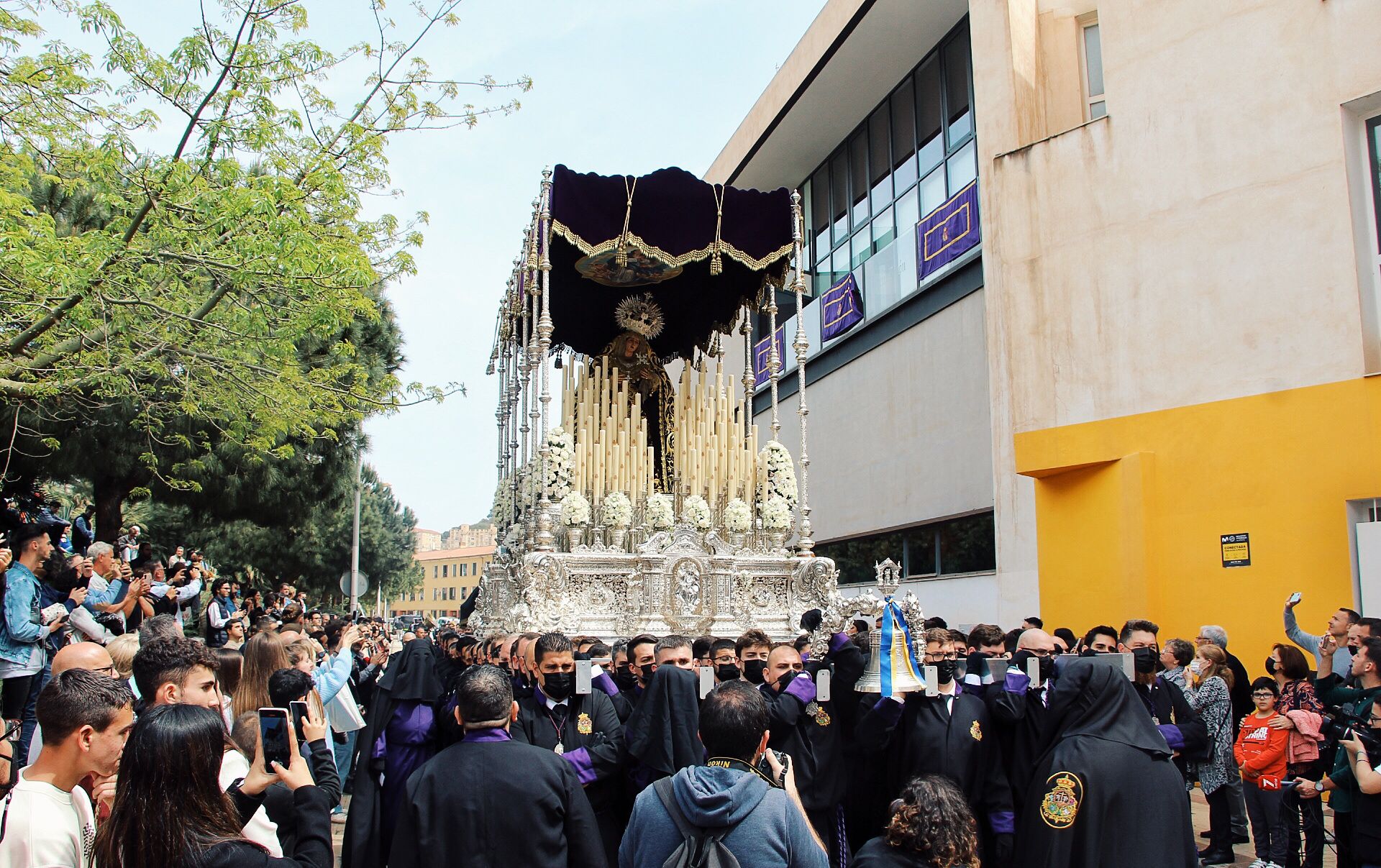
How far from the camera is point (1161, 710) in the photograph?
5973 mm

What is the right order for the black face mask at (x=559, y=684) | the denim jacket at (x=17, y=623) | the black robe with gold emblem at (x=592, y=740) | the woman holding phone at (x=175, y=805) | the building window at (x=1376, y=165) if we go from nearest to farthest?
1. the woman holding phone at (x=175, y=805)
2. the black robe with gold emblem at (x=592, y=740)
3. the black face mask at (x=559, y=684)
4. the denim jacket at (x=17, y=623)
5. the building window at (x=1376, y=165)

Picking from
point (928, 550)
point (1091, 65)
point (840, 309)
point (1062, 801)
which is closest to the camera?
point (1062, 801)

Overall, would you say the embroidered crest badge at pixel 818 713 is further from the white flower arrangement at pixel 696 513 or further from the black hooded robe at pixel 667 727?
the white flower arrangement at pixel 696 513

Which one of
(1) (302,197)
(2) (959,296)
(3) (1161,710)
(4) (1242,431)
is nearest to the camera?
(3) (1161,710)

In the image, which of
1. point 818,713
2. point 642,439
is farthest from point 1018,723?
point 642,439

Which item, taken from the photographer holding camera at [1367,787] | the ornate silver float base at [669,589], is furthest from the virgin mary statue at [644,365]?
the photographer holding camera at [1367,787]

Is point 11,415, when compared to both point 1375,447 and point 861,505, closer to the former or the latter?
point 861,505

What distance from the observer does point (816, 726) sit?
518 centimetres

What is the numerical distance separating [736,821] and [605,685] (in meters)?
2.47

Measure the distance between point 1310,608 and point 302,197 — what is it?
1048 centimetres

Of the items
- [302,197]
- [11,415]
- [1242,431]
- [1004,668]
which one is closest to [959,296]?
[1242,431]

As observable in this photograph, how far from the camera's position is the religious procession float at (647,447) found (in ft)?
34.8

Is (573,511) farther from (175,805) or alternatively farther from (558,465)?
(175,805)

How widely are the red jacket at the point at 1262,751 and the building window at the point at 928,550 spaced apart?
27.3ft
